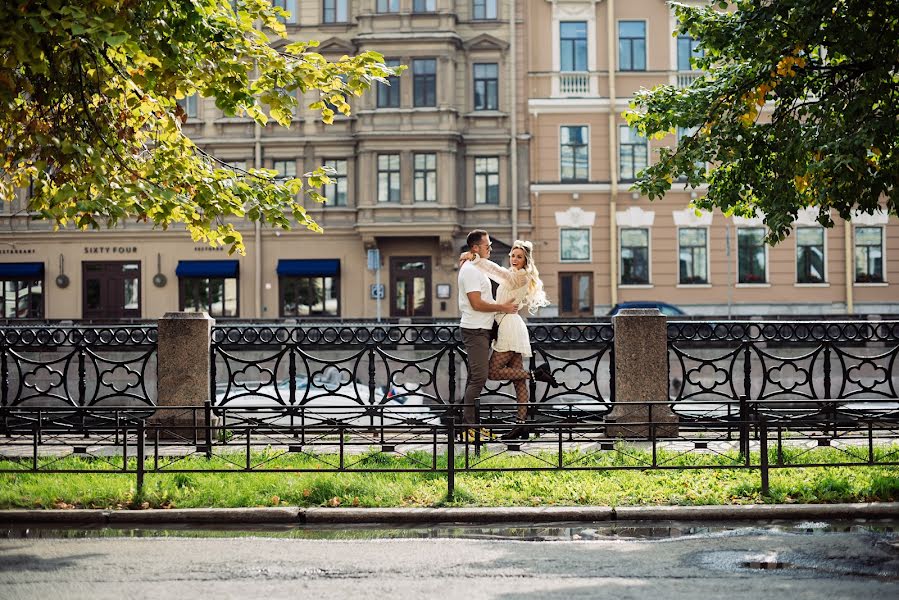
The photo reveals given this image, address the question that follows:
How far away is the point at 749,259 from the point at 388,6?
1608cm

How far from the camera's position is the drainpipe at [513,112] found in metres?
40.0

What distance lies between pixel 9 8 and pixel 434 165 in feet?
103

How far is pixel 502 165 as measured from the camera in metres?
40.6

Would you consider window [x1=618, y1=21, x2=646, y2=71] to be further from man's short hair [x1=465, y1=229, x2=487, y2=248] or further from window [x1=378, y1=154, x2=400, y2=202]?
man's short hair [x1=465, y1=229, x2=487, y2=248]

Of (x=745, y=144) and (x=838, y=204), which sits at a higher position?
(x=745, y=144)

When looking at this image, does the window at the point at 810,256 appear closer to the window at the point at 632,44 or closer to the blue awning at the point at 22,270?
the window at the point at 632,44

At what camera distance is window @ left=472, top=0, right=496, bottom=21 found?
4084cm

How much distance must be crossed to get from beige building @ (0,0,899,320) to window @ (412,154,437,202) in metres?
0.27

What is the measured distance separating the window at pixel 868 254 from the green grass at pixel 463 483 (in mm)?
31961

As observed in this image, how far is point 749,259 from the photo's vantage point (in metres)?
40.9

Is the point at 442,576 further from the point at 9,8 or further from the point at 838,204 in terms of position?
the point at 838,204

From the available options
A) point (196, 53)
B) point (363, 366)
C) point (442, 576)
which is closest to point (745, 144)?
point (196, 53)

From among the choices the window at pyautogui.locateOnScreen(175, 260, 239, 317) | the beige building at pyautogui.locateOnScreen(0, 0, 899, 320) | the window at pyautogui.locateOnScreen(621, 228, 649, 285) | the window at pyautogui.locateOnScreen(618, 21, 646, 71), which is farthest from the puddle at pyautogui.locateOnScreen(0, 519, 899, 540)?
the window at pyautogui.locateOnScreen(618, 21, 646, 71)

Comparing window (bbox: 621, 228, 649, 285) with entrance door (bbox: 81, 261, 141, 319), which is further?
entrance door (bbox: 81, 261, 141, 319)
